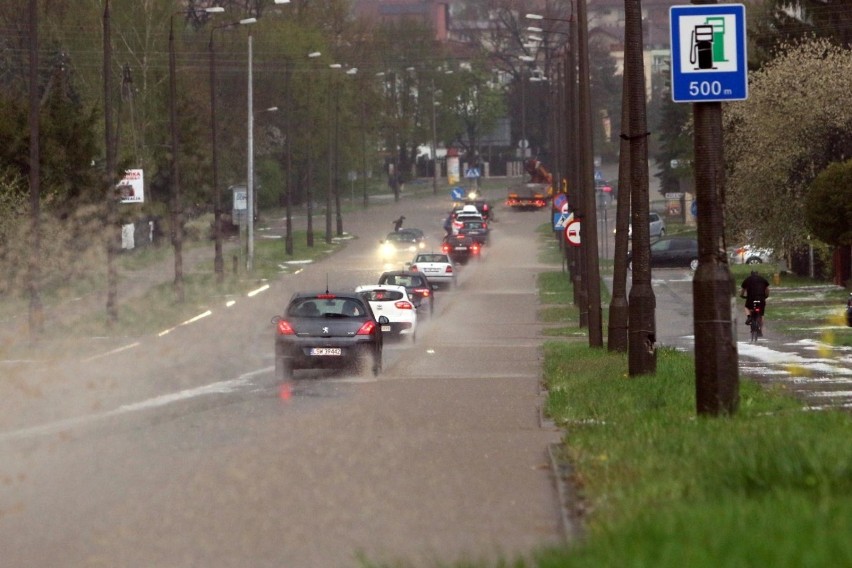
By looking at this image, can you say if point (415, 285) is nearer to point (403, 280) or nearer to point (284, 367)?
point (403, 280)

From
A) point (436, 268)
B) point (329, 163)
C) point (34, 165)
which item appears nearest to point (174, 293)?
point (436, 268)

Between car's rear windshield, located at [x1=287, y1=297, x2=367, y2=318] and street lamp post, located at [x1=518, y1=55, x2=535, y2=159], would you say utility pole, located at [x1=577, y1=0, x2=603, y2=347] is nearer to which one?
car's rear windshield, located at [x1=287, y1=297, x2=367, y2=318]

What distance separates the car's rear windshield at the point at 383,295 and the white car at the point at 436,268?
2099 cm

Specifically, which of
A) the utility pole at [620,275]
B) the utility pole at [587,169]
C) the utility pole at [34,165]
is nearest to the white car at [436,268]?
the utility pole at [34,165]

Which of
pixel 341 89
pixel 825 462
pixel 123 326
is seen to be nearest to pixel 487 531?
pixel 825 462

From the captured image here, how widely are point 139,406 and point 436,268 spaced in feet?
132

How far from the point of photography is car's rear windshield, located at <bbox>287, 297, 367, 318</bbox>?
27.1m

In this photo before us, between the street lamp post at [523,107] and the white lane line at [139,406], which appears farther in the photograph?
the street lamp post at [523,107]

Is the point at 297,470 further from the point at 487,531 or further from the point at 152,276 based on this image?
the point at 152,276

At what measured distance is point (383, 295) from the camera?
38312mm

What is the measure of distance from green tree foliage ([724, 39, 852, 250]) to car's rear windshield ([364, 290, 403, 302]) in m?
18.9

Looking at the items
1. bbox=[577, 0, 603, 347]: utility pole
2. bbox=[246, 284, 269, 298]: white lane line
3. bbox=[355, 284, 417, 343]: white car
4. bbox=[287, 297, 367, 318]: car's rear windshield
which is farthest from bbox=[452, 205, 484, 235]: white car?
bbox=[287, 297, 367, 318]: car's rear windshield

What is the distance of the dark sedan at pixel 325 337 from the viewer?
86.9 feet

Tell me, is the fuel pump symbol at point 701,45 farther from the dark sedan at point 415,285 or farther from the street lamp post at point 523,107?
the street lamp post at point 523,107
